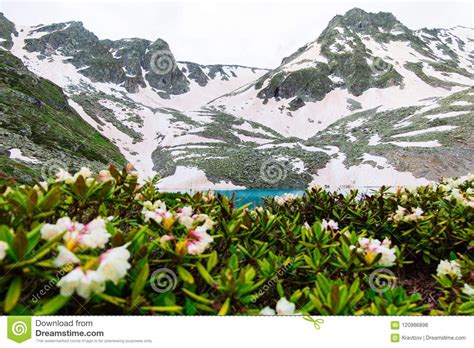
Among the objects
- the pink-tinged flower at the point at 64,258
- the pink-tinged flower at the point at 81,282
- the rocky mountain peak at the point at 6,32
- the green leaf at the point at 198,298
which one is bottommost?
the green leaf at the point at 198,298

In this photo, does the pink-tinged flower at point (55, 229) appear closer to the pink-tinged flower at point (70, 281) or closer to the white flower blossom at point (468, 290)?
the pink-tinged flower at point (70, 281)

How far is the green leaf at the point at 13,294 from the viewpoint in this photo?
122cm

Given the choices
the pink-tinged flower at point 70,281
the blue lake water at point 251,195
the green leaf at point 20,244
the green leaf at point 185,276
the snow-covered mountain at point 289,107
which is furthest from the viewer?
the snow-covered mountain at point 289,107

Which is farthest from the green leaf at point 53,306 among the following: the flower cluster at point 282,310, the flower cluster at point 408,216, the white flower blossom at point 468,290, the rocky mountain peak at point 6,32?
the rocky mountain peak at point 6,32

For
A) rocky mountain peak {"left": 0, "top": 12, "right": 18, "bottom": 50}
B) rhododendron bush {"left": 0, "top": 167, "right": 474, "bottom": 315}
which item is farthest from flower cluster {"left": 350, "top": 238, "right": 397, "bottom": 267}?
rocky mountain peak {"left": 0, "top": 12, "right": 18, "bottom": 50}

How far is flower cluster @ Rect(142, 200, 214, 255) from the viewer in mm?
1732

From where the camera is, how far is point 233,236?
2.65m

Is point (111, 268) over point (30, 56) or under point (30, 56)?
under

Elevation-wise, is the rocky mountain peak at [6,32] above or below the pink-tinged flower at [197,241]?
above

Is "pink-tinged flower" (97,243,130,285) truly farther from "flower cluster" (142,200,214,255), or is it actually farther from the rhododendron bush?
"flower cluster" (142,200,214,255)

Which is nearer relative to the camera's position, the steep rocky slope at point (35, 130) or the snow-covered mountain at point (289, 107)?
the steep rocky slope at point (35, 130)

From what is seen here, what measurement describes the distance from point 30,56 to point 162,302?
414ft

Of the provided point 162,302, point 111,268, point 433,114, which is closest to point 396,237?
point 162,302
